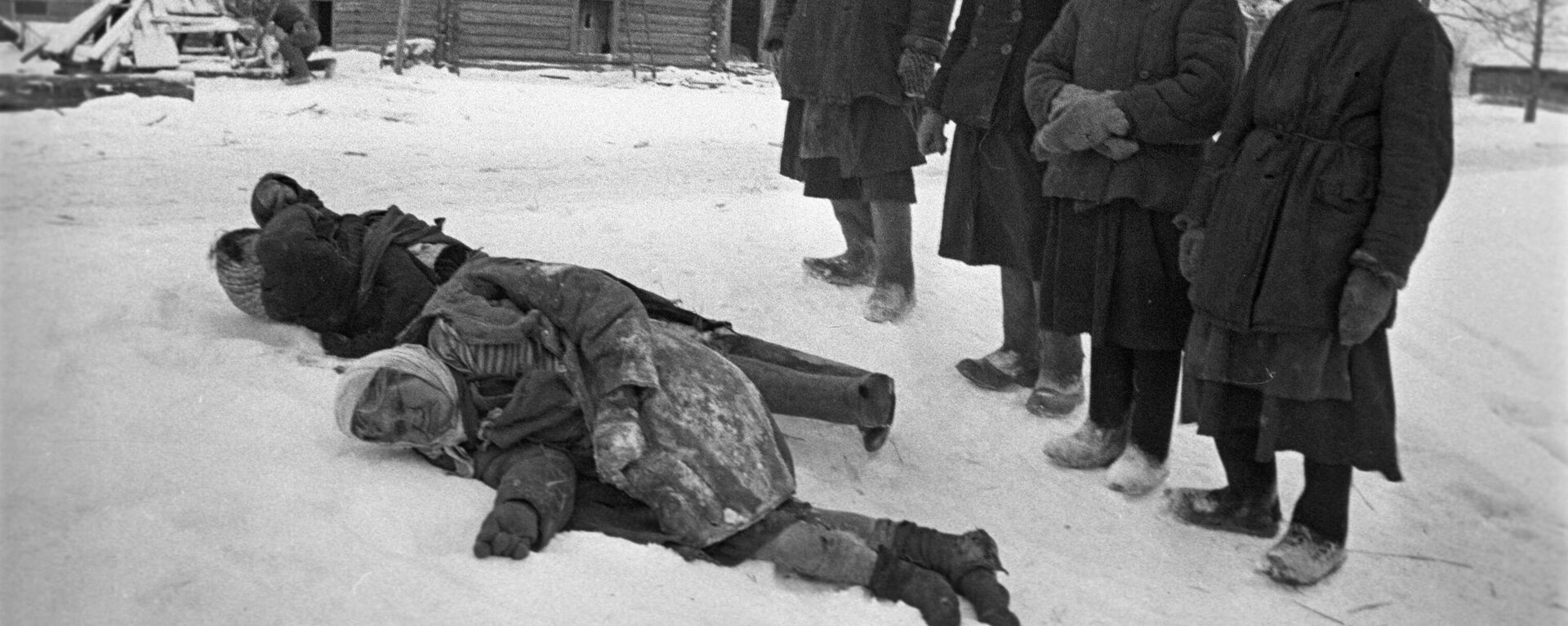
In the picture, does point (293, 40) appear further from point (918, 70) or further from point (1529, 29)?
→ point (1529, 29)

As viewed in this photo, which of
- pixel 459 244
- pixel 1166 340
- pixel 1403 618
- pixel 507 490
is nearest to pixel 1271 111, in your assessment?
pixel 1166 340

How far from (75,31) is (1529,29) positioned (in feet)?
8.31

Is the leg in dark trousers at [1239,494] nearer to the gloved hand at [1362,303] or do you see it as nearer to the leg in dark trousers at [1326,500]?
the leg in dark trousers at [1326,500]

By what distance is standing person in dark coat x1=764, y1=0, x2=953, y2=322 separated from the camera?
189 inches

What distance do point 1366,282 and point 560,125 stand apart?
23.0ft

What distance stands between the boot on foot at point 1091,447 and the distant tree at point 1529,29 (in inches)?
60.3

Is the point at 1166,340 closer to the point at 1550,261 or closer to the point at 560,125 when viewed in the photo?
the point at 1550,261

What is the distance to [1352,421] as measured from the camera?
3.05 metres

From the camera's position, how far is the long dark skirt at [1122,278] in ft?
11.8

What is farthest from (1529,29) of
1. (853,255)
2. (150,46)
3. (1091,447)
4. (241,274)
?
(241,274)

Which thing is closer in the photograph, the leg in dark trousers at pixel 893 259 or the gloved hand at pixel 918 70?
the gloved hand at pixel 918 70

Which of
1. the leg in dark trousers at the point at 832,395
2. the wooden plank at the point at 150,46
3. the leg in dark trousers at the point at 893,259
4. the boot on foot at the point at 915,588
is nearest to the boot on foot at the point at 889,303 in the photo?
the leg in dark trousers at the point at 893,259

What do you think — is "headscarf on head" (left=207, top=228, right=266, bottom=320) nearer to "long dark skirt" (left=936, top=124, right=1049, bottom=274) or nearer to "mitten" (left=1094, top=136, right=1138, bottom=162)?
"long dark skirt" (left=936, top=124, right=1049, bottom=274)

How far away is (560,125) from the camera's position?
30.0ft
